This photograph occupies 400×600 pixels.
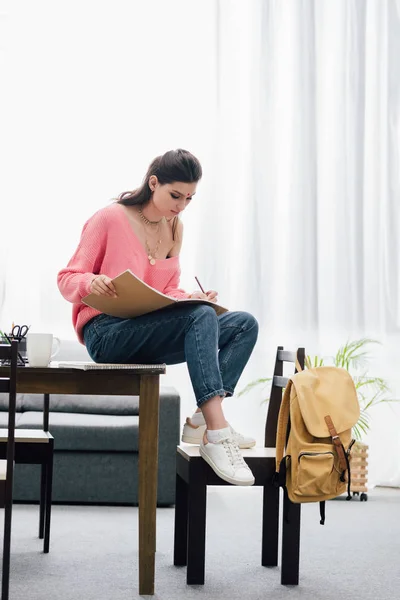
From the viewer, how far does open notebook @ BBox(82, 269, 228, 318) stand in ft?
6.12

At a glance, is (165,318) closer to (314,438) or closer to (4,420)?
(314,438)

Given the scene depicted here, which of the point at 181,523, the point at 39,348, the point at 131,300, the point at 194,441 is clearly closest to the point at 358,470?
the point at 181,523

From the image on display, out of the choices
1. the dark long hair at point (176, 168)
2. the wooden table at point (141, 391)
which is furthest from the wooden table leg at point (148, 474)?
the dark long hair at point (176, 168)

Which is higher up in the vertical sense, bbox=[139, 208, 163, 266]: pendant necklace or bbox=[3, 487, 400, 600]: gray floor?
bbox=[139, 208, 163, 266]: pendant necklace

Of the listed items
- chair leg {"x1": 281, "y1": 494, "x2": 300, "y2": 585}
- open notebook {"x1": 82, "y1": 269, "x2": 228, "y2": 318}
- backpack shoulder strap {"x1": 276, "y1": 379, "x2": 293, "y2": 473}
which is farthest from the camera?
chair leg {"x1": 281, "y1": 494, "x2": 300, "y2": 585}

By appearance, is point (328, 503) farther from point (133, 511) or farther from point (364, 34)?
point (364, 34)

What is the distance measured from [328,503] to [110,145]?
7.16 ft

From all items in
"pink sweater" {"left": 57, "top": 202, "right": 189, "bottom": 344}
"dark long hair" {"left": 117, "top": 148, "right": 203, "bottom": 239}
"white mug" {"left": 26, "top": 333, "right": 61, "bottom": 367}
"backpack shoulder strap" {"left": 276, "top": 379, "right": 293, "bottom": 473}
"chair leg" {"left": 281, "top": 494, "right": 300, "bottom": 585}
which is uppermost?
"dark long hair" {"left": 117, "top": 148, "right": 203, "bottom": 239}

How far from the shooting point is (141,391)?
1940mm

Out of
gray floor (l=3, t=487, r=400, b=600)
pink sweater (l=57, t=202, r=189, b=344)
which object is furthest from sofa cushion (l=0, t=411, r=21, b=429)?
pink sweater (l=57, t=202, r=189, b=344)

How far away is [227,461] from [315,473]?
0.72 feet

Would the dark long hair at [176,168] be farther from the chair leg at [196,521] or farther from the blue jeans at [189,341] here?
the chair leg at [196,521]

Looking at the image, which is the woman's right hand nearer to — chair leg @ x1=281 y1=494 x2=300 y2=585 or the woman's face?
the woman's face

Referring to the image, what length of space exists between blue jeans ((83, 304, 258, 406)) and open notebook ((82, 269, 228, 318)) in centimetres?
3
